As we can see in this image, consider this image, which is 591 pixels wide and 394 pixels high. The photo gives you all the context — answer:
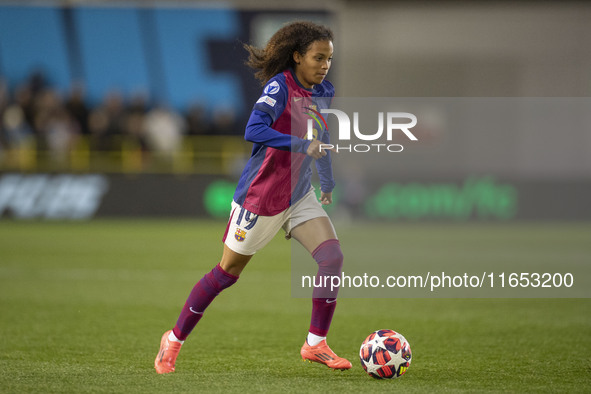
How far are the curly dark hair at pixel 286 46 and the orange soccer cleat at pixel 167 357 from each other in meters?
1.61

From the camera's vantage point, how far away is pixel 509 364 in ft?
17.2

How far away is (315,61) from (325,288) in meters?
1.28

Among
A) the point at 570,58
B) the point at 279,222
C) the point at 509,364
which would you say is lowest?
the point at 509,364

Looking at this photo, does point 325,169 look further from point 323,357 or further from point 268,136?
point 323,357

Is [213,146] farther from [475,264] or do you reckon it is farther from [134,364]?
[134,364]

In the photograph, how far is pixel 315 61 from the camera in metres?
4.73

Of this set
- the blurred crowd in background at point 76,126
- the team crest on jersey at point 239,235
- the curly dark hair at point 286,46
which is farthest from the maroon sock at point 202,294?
the blurred crowd in background at point 76,126

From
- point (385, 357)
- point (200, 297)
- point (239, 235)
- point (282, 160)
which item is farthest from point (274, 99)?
point (385, 357)

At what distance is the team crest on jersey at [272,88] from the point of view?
4645mm

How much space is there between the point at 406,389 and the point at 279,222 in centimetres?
117

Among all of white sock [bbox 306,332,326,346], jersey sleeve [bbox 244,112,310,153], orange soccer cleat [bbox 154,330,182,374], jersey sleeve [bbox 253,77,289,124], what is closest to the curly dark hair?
jersey sleeve [bbox 253,77,289,124]

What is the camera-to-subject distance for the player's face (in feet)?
15.5

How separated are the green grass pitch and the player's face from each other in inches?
66.3

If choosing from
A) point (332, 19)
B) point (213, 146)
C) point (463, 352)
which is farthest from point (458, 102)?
point (463, 352)
